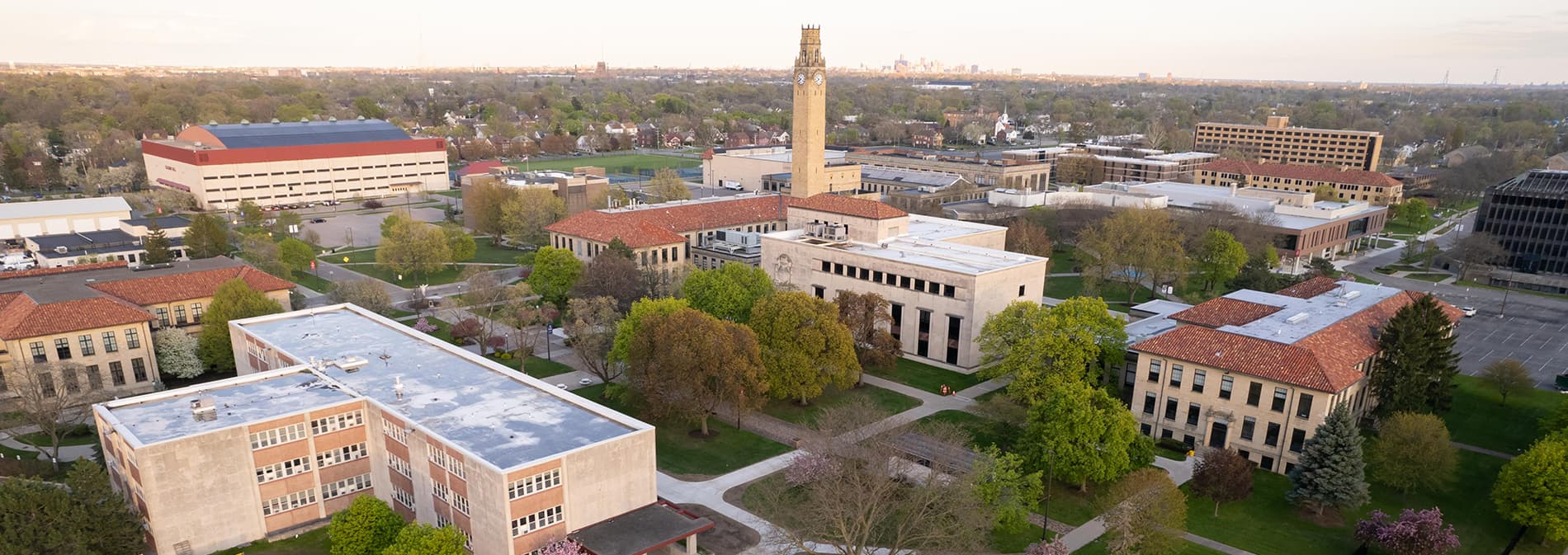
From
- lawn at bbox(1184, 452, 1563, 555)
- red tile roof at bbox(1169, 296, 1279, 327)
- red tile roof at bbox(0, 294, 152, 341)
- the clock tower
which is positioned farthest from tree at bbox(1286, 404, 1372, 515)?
red tile roof at bbox(0, 294, 152, 341)

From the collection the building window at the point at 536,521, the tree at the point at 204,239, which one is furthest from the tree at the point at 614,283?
the tree at the point at 204,239

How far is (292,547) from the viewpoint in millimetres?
34875

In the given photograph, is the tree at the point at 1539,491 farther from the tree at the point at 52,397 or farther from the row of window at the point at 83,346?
the row of window at the point at 83,346

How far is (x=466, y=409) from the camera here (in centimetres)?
3631

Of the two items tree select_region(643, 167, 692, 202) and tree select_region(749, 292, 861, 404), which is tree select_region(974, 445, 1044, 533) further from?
tree select_region(643, 167, 692, 202)

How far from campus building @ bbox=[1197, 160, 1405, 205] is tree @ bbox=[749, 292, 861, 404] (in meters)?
93.1

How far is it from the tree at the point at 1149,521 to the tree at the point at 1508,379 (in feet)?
101

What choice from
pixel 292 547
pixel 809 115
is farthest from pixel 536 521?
pixel 809 115

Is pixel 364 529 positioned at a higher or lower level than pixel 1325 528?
higher

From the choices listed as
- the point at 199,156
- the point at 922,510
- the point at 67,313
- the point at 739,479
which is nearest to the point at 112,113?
the point at 199,156

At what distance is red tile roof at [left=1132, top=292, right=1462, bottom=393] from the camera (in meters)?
40.8

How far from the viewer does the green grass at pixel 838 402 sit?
48594 mm

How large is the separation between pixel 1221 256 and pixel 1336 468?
134 ft

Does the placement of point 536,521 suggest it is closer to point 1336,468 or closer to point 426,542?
point 426,542
